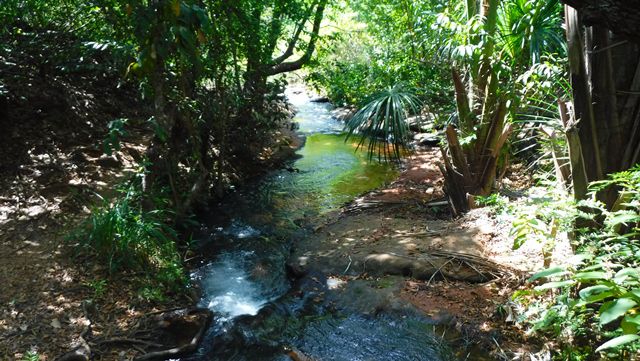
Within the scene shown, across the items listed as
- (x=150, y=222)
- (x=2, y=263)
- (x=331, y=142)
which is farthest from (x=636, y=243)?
(x=331, y=142)

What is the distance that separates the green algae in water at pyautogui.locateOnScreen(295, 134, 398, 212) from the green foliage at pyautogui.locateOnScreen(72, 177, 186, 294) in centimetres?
302

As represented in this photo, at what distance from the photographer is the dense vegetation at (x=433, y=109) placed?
3035 mm

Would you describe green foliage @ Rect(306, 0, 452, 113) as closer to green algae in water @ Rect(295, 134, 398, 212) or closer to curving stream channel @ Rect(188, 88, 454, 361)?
green algae in water @ Rect(295, 134, 398, 212)

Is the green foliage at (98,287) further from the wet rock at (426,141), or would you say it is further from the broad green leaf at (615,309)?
the wet rock at (426,141)

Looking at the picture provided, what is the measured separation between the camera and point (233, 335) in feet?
14.8

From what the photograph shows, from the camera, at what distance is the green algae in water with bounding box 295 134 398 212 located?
8531 millimetres

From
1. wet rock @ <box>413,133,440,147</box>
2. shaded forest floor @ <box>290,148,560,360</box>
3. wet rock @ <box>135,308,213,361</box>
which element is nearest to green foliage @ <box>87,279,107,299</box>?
wet rock @ <box>135,308,213,361</box>

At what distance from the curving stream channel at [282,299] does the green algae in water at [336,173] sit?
0.06m

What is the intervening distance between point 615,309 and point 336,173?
861 centimetres

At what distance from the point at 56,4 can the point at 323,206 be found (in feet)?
17.1

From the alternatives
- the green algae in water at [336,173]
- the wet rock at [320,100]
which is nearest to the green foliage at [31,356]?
the green algae in water at [336,173]

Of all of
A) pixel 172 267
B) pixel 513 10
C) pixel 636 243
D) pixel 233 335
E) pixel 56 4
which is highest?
pixel 56 4

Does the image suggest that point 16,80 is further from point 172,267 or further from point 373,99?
point 373,99

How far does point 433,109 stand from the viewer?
6.95 meters
